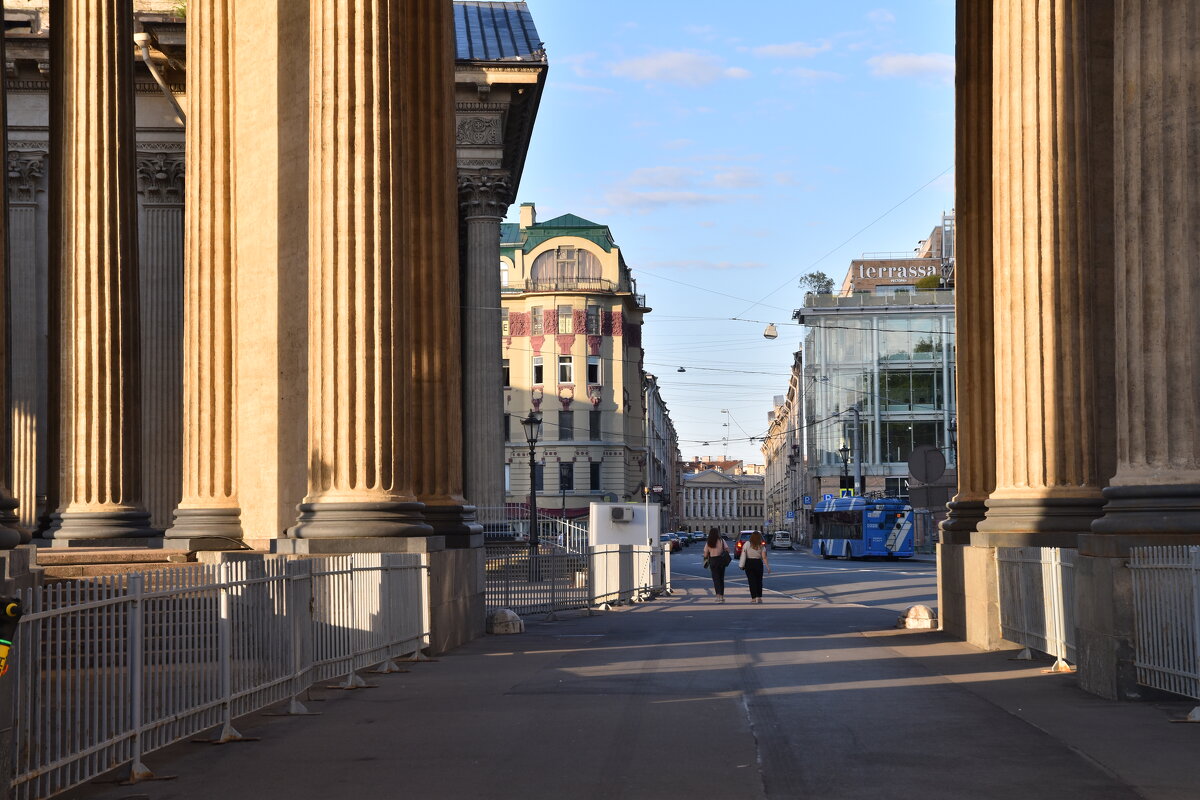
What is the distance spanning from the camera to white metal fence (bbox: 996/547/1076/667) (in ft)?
52.4

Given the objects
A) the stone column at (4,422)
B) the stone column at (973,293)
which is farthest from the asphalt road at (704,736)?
the stone column at (973,293)

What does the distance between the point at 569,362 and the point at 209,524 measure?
85414 millimetres

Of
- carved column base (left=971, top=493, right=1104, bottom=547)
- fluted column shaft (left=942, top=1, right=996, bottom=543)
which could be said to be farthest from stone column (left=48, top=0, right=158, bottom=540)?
carved column base (left=971, top=493, right=1104, bottom=547)

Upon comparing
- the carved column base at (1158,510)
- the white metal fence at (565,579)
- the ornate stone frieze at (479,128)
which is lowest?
the white metal fence at (565,579)

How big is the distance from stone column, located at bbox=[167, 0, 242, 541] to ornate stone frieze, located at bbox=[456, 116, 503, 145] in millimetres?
21249

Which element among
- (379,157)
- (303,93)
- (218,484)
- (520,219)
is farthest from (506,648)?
(520,219)

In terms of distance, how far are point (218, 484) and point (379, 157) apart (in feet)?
20.5

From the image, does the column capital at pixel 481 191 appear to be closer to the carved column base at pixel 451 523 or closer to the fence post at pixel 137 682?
the carved column base at pixel 451 523

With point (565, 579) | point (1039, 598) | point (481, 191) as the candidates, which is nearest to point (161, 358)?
point (481, 191)

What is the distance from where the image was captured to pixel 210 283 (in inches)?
868

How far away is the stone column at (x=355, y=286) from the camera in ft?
59.5

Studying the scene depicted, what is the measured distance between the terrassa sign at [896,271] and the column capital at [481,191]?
86713 millimetres

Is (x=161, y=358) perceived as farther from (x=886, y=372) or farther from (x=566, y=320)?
(x=886, y=372)

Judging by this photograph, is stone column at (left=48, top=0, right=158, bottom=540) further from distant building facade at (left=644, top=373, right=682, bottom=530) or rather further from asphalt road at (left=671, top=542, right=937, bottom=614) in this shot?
distant building facade at (left=644, top=373, right=682, bottom=530)
